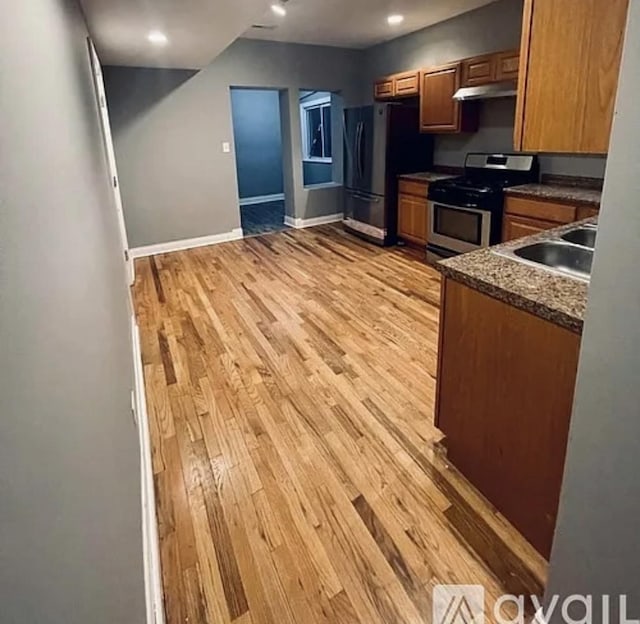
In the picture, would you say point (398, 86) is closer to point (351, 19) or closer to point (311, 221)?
point (351, 19)

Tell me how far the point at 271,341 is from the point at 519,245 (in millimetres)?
1875

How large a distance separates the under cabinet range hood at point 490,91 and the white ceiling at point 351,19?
83 cm

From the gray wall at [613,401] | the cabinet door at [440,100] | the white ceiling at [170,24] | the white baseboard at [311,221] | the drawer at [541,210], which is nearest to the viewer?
the gray wall at [613,401]

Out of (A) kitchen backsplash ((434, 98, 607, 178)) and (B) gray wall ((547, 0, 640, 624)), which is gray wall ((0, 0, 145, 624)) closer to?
(B) gray wall ((547, 0, 640, 624))

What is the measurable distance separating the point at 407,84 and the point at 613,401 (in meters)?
5.08

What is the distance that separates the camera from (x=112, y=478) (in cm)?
96

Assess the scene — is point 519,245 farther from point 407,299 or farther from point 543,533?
point 407,299

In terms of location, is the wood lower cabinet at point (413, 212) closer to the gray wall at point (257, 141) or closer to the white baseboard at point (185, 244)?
the white baseboard at point (185, 244)

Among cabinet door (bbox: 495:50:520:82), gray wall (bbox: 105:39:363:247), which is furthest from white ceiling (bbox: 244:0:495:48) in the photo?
cabinet door (bbox: 495:50:520:82)

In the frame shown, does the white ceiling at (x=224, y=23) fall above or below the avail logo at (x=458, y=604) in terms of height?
above

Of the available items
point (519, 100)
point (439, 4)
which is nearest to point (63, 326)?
point (519, 100)

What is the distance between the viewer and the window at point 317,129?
8.13 meters

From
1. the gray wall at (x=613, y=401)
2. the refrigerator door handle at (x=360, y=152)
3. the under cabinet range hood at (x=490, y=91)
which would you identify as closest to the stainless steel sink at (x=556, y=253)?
the gray wall at (x=613, y=401)

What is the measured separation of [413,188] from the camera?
5.03 m
